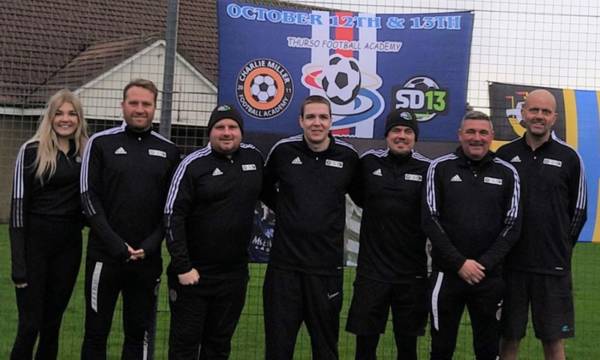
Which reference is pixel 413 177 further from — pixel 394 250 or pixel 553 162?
pixel 553 162

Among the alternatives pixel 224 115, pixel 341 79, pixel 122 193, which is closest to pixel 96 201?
pixel 122 193

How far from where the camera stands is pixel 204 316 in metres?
6.20

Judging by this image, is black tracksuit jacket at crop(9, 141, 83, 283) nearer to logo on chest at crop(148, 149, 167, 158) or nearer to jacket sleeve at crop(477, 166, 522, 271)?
logo on chest at crop(148, 149, 167, 158)

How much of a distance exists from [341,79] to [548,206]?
2090 millimetres

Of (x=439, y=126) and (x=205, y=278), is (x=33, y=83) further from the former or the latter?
(x=439, y=126)

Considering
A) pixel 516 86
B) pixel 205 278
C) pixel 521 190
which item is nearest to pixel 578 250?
pixel 516 86

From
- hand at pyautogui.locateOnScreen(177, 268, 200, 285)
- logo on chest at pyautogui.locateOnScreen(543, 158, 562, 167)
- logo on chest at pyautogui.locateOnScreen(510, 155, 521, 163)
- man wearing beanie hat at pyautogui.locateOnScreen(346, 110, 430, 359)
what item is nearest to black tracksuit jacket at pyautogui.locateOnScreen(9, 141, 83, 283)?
hand at pyautogui.locateOnScreen(177, 268, 200, 285)

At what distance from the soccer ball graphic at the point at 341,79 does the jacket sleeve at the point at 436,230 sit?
1488 mm

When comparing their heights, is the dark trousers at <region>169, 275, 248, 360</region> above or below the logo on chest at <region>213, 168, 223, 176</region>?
below

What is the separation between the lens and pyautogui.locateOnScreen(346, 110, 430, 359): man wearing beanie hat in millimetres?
6371

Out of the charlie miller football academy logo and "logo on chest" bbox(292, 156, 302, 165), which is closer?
"logo on chest" bbox(292, 156, 302, 165)

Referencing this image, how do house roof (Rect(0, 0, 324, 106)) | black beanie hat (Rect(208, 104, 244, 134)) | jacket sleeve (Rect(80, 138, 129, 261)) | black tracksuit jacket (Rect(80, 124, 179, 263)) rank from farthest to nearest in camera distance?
house roof (Rect(0, 0, 324, 106))
black beanie hat (Rect(208, 104, 244, 134))
black tracksuit jacket (Rect(80, 124, 179, 263))
jacket sleeve (Rect(80, 138, 129, 261))

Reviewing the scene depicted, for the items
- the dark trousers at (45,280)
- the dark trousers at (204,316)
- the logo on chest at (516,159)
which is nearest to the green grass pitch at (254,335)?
the dark trousers at (45,280)

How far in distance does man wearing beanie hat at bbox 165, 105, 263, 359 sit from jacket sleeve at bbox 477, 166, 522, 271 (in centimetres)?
167
